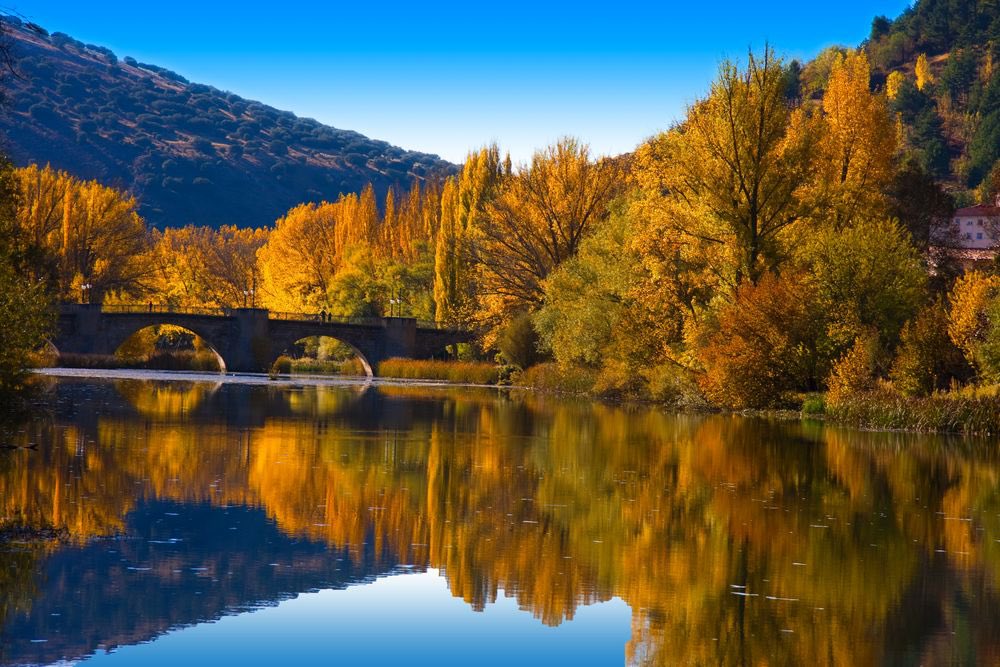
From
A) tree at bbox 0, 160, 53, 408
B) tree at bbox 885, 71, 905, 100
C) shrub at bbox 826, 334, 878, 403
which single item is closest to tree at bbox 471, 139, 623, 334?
shrub at bbox 826, 334, 878, 403

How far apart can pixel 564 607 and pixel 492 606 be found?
0.67 m

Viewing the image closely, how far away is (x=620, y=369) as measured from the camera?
A: 49.8 metres

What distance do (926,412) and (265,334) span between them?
49.1 meters

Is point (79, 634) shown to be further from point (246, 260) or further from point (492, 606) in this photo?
point (246, 260)

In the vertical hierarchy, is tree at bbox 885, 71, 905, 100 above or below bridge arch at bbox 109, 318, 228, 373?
above

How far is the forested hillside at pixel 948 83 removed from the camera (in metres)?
136

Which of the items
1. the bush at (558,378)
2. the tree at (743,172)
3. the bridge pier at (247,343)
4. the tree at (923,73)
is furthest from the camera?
the tree at (923,73)

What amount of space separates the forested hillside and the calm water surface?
9494cm

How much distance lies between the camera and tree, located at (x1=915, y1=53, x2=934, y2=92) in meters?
168

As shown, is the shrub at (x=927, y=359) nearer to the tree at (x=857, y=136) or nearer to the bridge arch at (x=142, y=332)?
the tree at (x=857, y=136)

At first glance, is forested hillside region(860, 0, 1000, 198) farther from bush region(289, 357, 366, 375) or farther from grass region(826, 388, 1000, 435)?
grass region(826, 388, 1000, 435)

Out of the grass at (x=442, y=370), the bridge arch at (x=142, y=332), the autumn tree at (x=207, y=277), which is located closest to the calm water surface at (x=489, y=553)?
the grass at (x=442, y=370)

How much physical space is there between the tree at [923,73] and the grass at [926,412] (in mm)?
138059

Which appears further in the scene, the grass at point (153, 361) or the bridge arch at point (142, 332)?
the bridge arch at point (142, 332)
